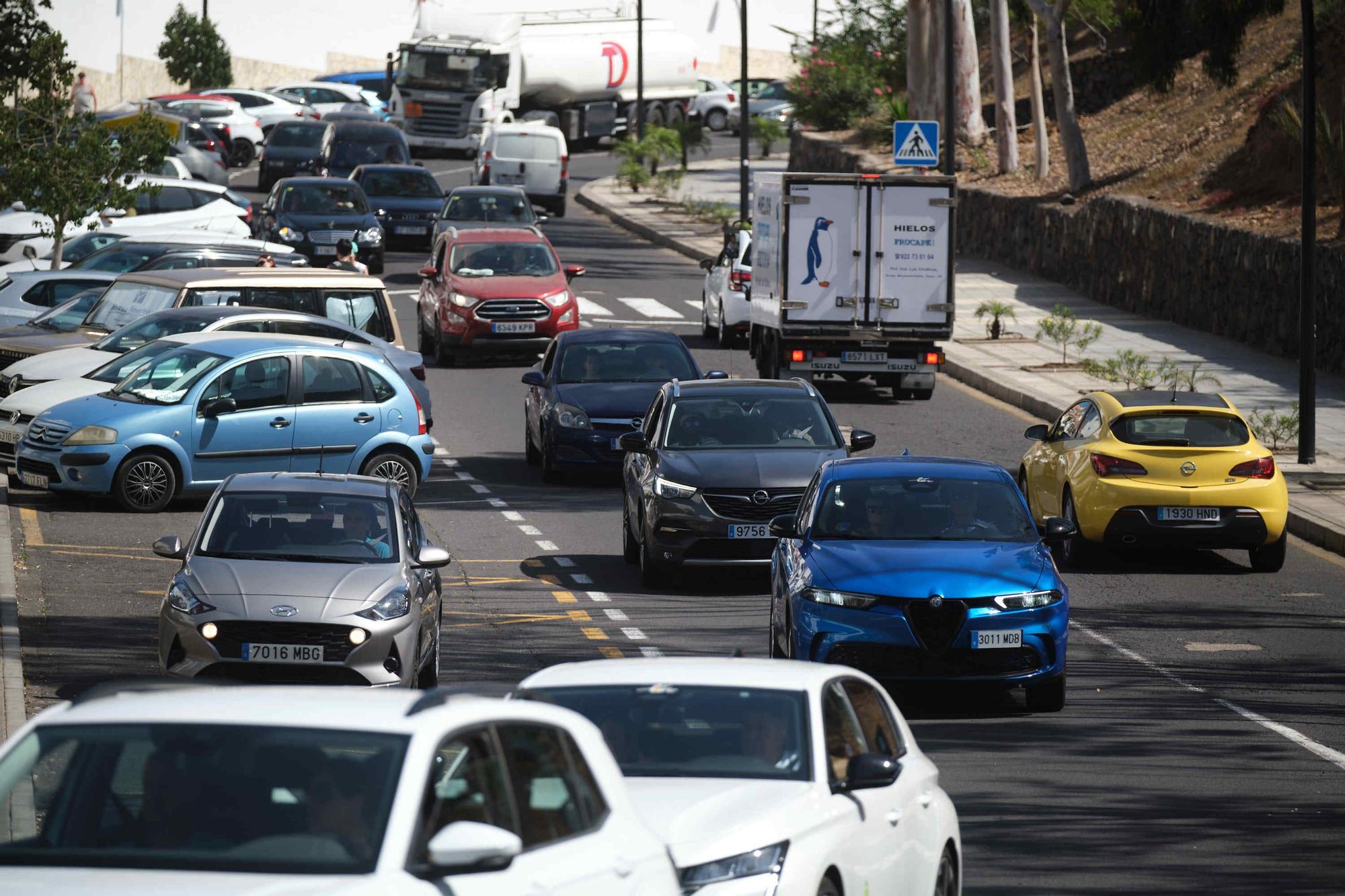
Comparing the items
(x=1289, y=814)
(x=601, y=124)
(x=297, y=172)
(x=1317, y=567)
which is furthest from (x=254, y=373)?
(x=601, y=124)

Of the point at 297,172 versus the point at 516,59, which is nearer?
the point at 297,172

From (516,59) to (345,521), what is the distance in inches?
1962

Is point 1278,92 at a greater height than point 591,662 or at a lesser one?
greater

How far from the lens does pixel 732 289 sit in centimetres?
3234

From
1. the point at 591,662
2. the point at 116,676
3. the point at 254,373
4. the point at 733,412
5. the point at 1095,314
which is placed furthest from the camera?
the point at 1095,314

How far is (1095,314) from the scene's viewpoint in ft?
122

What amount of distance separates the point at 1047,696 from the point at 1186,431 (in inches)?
246

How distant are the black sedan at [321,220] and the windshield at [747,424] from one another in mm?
19717

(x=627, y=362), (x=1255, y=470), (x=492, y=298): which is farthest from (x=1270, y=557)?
(x=492, y=298)

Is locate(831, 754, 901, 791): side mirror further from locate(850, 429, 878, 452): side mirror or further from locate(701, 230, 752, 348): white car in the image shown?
locate(701, 230, 752, 348): white car

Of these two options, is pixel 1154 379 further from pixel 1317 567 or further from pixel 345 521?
pixel 345 521

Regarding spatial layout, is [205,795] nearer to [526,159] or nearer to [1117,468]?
[1117,468]

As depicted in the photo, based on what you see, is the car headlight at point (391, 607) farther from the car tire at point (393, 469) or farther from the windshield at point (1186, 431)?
the windshield at point (1186, 431)

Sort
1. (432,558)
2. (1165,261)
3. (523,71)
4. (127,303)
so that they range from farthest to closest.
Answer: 1. (523,71)
2. (1165,261)
3. (127,303)
4. (432,558)
